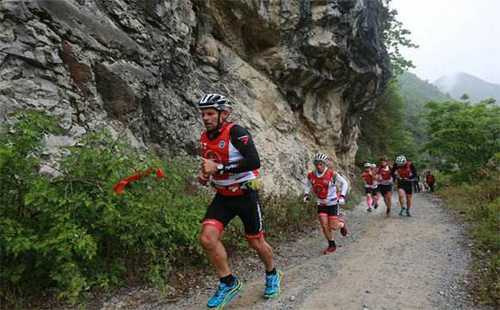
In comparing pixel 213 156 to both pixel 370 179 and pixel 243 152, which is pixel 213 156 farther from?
pixel 370 179

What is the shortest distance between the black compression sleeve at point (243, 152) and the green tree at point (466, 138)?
1876cm

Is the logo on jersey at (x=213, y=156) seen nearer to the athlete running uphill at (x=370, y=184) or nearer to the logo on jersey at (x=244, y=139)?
the logo on jersey at (x=244, y=139)

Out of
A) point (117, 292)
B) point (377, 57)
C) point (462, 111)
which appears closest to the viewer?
point (117, 292)

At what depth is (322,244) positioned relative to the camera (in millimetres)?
7539

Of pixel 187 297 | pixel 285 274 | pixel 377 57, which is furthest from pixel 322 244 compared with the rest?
pixel 377 57

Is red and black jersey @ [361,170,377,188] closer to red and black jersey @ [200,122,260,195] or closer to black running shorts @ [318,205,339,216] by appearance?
black running shorts @ [318,205,339,216]

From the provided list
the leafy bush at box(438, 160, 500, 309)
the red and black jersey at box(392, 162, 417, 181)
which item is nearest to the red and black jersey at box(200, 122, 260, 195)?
the leafy bush at box(438, 160, 500, 309)

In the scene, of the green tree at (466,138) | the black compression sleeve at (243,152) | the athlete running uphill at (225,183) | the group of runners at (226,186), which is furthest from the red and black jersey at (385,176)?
the green tree at (466,138)

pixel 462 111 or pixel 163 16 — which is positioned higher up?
pixel 163 16

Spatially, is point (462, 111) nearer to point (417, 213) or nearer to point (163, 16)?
point (417, 213)

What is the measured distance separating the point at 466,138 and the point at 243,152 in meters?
21.6

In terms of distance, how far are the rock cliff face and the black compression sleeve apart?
136 inches

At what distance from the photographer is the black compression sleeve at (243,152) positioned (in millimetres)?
3707

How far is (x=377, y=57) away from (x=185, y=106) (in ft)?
45.8
